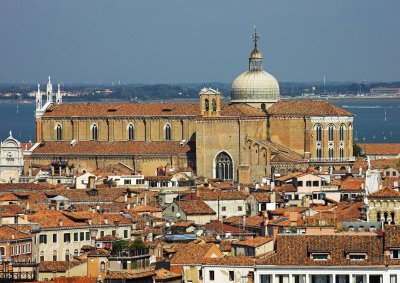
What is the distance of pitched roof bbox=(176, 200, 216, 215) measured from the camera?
5388 cm

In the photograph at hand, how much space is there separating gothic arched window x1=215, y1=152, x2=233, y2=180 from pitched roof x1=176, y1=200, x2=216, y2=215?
89.9ft

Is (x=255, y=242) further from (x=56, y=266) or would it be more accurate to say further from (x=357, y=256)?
(x=357, y=256)

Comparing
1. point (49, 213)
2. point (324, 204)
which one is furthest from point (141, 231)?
point (324, 204)

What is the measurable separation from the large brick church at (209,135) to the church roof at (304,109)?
1.8 inches

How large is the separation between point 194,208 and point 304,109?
113 ft

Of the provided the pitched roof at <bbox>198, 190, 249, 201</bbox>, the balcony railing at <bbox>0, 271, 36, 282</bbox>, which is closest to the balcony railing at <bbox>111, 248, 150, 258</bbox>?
the balcony railing at <bbox>0, 271, 36, 282</bbox>

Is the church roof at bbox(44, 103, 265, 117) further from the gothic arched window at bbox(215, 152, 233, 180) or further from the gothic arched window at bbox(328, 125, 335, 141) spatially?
the gothic arched window at bbox(328, 125, 335, 141)

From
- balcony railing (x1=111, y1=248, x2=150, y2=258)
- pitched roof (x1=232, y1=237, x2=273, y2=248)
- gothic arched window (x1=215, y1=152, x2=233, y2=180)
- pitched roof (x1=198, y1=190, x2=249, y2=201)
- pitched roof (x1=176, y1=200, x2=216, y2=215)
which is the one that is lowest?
gothic arched window (x1=215, y1=152, x2=233, y2=180)

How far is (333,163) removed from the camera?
86438 mm

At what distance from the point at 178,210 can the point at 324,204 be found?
4177 millimetres

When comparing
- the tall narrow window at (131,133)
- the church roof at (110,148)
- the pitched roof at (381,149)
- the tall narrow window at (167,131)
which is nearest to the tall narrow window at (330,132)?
the church roof at (110,148)

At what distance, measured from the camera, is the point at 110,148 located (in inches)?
3438

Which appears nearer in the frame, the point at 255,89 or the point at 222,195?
the point at 222,195

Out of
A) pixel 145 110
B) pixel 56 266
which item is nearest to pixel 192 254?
pixel 56 266
